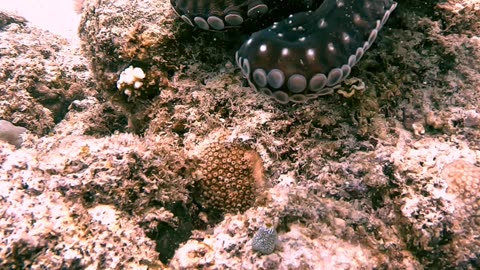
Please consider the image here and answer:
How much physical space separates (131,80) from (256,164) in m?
1.67

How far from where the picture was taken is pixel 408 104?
3.29 m

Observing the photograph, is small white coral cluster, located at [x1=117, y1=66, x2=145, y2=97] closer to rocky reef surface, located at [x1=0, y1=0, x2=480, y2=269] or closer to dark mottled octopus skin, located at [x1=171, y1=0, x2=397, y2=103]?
rocky reef surface, located at [x1=0, y1=0, x2=480, y2=269]

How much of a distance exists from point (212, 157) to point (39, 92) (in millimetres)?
4220

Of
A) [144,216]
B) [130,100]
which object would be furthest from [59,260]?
[130,100]

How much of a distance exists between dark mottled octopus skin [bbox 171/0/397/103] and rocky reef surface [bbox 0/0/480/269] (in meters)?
0.37

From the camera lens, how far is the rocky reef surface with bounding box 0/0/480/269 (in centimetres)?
255

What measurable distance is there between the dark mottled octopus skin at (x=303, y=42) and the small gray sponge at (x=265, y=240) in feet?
3.58

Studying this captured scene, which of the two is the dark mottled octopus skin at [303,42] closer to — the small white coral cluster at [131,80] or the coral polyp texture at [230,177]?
the coral polyp texture at [230,177]

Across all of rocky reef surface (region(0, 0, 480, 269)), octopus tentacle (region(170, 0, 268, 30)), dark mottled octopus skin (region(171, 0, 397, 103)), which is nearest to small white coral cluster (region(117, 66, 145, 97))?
rocky reef surface (region(0, 0, 480, 269))

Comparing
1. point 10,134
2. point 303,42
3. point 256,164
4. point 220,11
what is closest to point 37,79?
point 10,134

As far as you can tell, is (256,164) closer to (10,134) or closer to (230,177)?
(230,177)

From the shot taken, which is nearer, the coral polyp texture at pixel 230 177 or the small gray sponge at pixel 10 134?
the coral polyp texture at pixel 230 177

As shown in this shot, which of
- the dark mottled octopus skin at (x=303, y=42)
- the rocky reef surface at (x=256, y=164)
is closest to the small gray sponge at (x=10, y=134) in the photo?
the rocky reef surface at (x=256, y=164)

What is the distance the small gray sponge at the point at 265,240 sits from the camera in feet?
7.77
